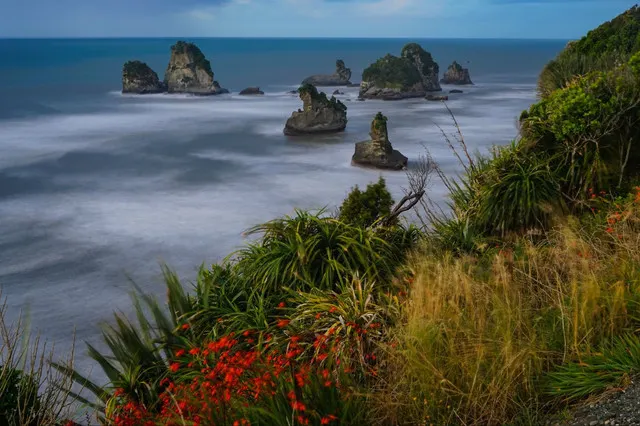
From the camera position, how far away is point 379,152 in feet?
129

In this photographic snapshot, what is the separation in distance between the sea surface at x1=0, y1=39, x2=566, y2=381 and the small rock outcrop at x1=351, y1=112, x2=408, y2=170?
98cm

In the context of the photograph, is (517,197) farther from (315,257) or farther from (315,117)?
(315,117)

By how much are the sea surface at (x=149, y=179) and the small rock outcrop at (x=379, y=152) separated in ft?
3.20

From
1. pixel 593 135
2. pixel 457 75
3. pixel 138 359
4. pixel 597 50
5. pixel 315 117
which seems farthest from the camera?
pixel 457 75

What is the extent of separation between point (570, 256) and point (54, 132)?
5946cm

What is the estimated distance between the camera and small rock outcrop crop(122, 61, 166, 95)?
94.8 meters

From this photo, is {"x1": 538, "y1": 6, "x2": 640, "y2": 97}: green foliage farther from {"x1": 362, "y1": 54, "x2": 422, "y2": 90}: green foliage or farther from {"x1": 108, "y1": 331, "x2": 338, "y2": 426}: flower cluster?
{"x1": 362, "y1": 54, "x2": 422, "y2": 90}: green foliage

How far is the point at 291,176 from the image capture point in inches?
1539

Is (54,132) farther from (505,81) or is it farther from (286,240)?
(505,81)

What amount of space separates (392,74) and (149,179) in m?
52.2

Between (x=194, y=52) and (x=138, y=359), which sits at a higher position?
(x=194, y=52)

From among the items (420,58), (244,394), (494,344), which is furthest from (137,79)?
(494,344)

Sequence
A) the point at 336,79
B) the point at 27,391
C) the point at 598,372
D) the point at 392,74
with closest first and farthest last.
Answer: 1. the point at 598,372
2. the point at 27,391
3. the point at 392,74
4. the point at 336,79

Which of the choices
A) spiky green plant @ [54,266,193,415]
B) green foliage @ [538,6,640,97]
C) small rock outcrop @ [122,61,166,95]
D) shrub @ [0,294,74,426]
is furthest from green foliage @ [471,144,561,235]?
small rock outcrop @ [122,61,166,95]
